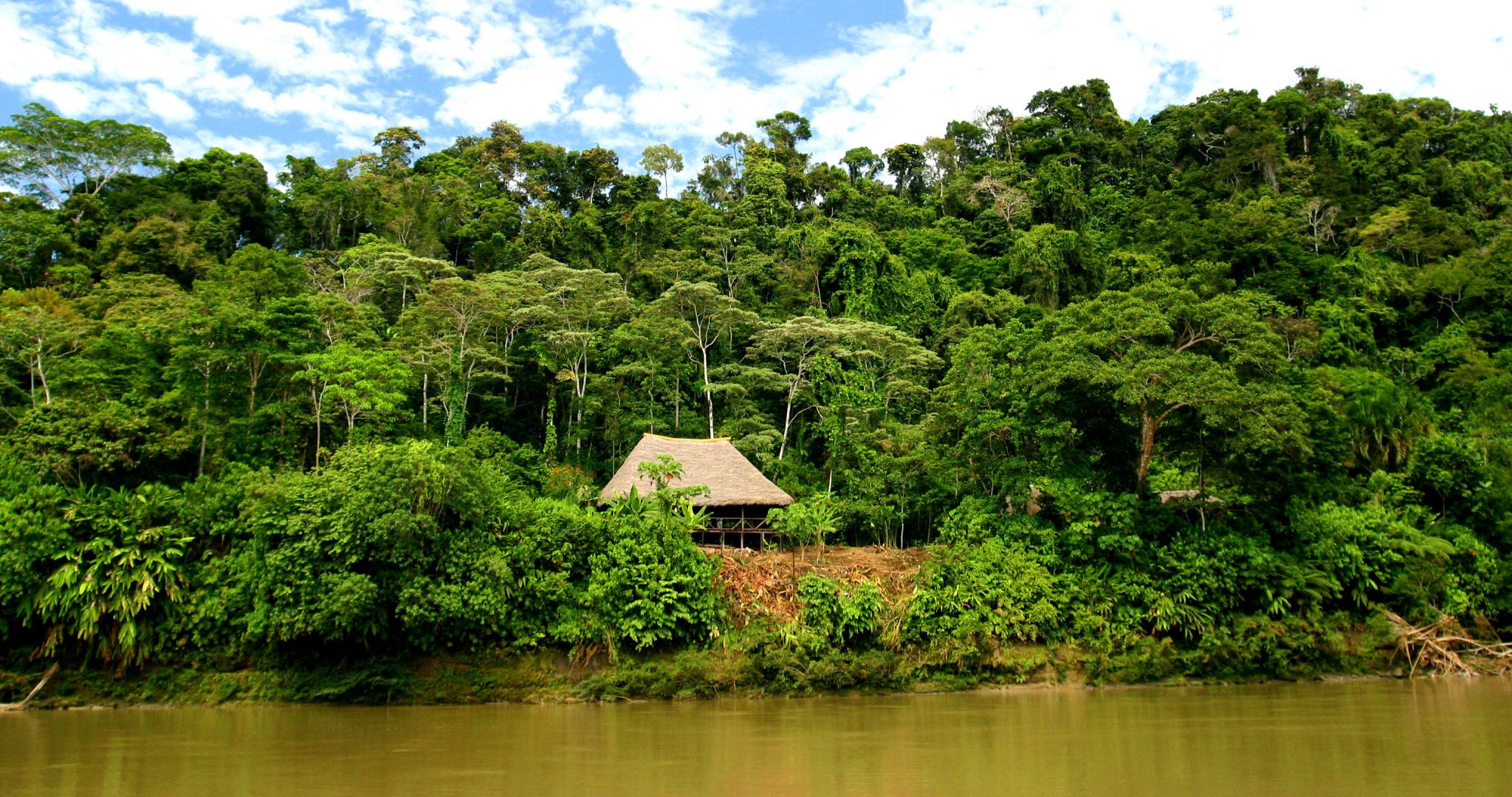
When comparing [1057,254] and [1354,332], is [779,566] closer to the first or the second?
[1354,332]

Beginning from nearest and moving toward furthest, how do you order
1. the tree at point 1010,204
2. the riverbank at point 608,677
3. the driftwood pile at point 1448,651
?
the riverbank at point 608,677 < the driftwood pile at point 1448,651 < the tree at point 1010,204

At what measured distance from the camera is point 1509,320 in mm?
26000

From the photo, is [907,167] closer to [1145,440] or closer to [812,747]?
[1145,440]

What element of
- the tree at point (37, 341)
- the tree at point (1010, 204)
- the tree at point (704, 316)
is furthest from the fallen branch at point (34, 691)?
the tree at point (1010, 204)

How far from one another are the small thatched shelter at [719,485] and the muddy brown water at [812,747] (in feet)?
17.7

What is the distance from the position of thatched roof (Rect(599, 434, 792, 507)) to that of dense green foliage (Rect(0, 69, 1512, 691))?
1.26 m

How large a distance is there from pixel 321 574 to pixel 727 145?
3681cm

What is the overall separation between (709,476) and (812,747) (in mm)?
10016

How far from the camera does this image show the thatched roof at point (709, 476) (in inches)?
702

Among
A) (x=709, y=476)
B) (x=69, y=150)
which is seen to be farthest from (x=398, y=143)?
(x=709, y=476)

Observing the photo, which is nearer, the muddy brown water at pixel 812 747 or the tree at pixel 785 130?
the muddy brown water at pixel 812 747

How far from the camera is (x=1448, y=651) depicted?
14344 millimetres

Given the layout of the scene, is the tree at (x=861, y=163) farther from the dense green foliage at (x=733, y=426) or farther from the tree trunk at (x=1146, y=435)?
the tree trunk at (x=1146, y=435)

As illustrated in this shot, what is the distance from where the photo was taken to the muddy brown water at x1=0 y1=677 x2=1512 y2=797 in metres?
6.96
